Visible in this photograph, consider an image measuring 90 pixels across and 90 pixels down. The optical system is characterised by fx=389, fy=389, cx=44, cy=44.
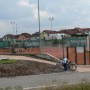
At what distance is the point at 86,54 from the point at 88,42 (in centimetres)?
629

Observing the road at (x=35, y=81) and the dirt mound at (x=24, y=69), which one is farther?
the dirt mound at (x=24, y=69)

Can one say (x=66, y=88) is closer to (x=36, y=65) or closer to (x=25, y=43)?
(x=36, y=65)

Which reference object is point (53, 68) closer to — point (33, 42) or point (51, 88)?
point (51, 88)

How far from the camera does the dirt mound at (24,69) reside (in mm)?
26641

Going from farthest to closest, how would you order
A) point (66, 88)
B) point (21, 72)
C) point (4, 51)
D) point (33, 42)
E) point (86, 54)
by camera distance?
1. point (33, 42)
2. point (4, 51)
3. point (86, 54)
4. point (21, 72)
5. point (66, 88)

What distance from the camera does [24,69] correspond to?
92.0 feet

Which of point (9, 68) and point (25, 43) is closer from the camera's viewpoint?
point (9, 68)

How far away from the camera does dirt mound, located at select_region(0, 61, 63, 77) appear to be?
26.6m

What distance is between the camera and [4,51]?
5584 centimetres

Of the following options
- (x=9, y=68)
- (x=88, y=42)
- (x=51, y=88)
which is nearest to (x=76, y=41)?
(x=88, y=42)

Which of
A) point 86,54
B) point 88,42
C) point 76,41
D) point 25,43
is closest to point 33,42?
point 25,43

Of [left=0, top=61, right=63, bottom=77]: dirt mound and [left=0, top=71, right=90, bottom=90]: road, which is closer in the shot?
[left=0, top=71, right=90, bottom=90]: road

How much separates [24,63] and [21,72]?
3.53 m

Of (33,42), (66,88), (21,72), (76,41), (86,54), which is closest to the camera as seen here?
(66,88)
